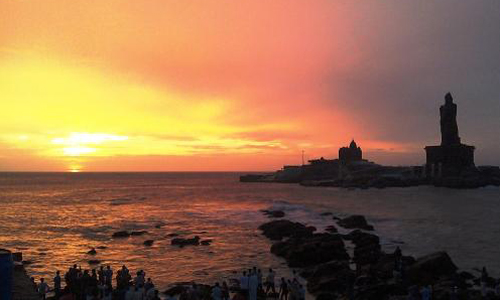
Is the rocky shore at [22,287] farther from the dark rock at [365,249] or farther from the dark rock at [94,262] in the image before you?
the dark rock at [365,249]

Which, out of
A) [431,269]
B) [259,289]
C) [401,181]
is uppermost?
[401,181]

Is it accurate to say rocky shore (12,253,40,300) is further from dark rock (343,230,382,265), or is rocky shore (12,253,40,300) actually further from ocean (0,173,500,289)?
dark rock (343,230,382,265)

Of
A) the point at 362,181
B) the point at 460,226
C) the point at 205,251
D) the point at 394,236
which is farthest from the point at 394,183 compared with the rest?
the point at 205,251

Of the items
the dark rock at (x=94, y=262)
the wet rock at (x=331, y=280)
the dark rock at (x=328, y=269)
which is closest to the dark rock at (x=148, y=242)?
the dark rock at (x=94, y=262)

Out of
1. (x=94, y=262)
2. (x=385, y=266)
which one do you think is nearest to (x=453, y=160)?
(x=385, y=266)

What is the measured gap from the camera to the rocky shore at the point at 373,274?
24344 mm

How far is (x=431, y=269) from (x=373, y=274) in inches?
176

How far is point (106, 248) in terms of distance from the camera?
155 feet

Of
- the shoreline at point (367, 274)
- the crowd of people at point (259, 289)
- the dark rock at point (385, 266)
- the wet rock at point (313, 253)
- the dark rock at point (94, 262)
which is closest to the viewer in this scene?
the crowd of people at point (259, 289)

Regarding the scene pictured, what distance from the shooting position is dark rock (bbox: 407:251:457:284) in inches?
1146

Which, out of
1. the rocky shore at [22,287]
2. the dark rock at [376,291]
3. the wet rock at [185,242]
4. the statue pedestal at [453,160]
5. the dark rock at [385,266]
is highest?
the statue pedestal at [453,160]

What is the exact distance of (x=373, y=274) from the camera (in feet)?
96.6

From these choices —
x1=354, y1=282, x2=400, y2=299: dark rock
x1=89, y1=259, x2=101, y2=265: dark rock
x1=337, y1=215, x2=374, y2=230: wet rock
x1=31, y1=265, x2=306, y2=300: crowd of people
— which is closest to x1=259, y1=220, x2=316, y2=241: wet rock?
x1=337, y1=215, x2=374, y2=230: wet rock

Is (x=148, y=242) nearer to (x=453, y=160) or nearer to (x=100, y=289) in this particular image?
(x=100, y=289)
